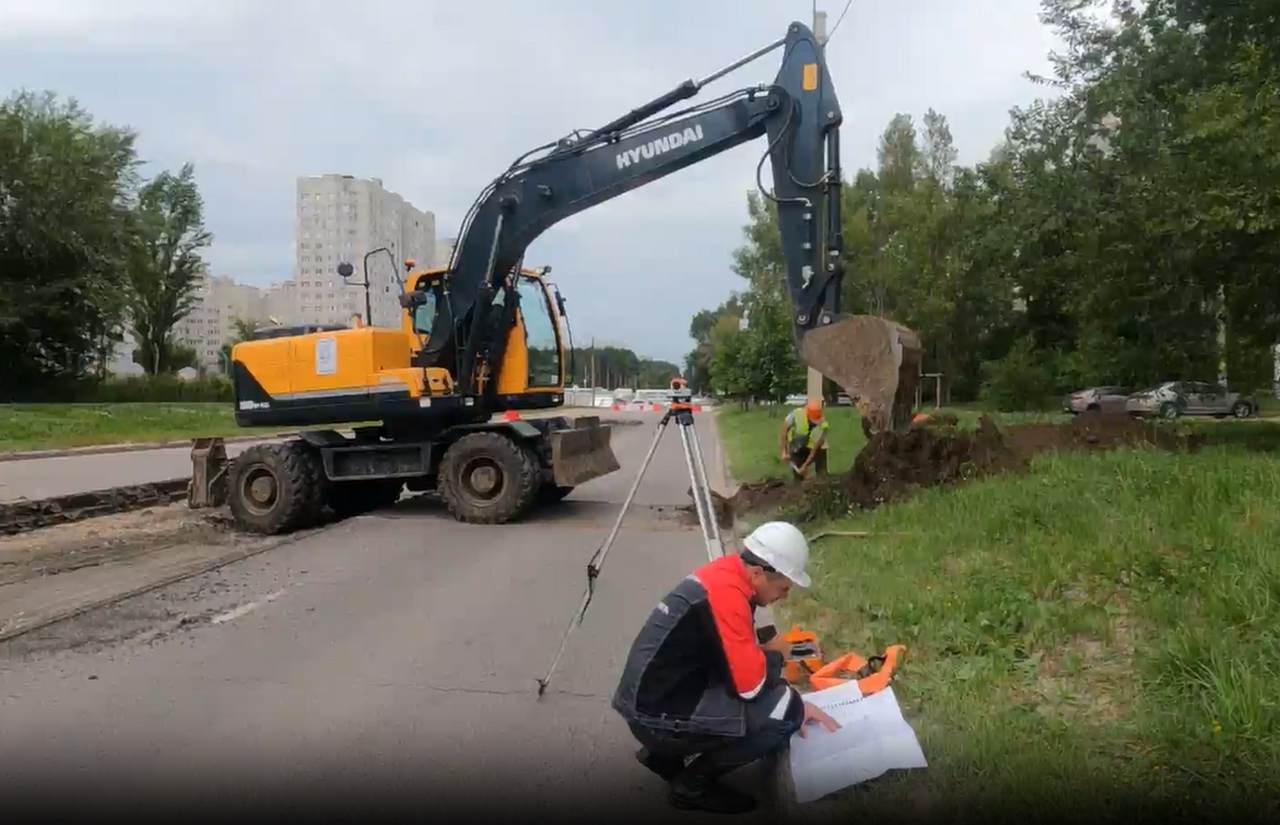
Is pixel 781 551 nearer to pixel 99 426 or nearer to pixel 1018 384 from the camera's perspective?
pixel 1018 384

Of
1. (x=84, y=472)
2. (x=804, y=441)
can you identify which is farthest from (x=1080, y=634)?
(x=84, y=472)

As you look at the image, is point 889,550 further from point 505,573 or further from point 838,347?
point 505,573

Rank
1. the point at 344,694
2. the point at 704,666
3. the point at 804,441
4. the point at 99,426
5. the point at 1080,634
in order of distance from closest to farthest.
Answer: the point at 704,666, the point at 1080,634, the point at 344,694, the point at 804,441, the point at 99,426

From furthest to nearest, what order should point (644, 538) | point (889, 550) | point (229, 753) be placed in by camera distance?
point (644, 538)
point (889, 550)
point (229, 753)

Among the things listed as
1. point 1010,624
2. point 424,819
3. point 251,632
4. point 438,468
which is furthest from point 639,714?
point 438,468

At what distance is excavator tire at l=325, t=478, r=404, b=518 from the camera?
14156 millimetres

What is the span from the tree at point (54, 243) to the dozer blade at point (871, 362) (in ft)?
138

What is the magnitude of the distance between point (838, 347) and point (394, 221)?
9.85 m

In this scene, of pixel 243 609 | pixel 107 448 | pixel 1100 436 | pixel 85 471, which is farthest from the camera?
pixel 107 448

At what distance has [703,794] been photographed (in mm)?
4168

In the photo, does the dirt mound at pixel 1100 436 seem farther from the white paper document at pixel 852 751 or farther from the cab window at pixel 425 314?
the white paper document at pixel 852 751

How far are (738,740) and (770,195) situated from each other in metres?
8.29

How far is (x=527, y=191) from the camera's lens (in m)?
13.2

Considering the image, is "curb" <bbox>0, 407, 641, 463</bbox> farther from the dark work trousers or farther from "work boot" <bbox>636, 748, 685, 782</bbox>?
the dark work trousers
